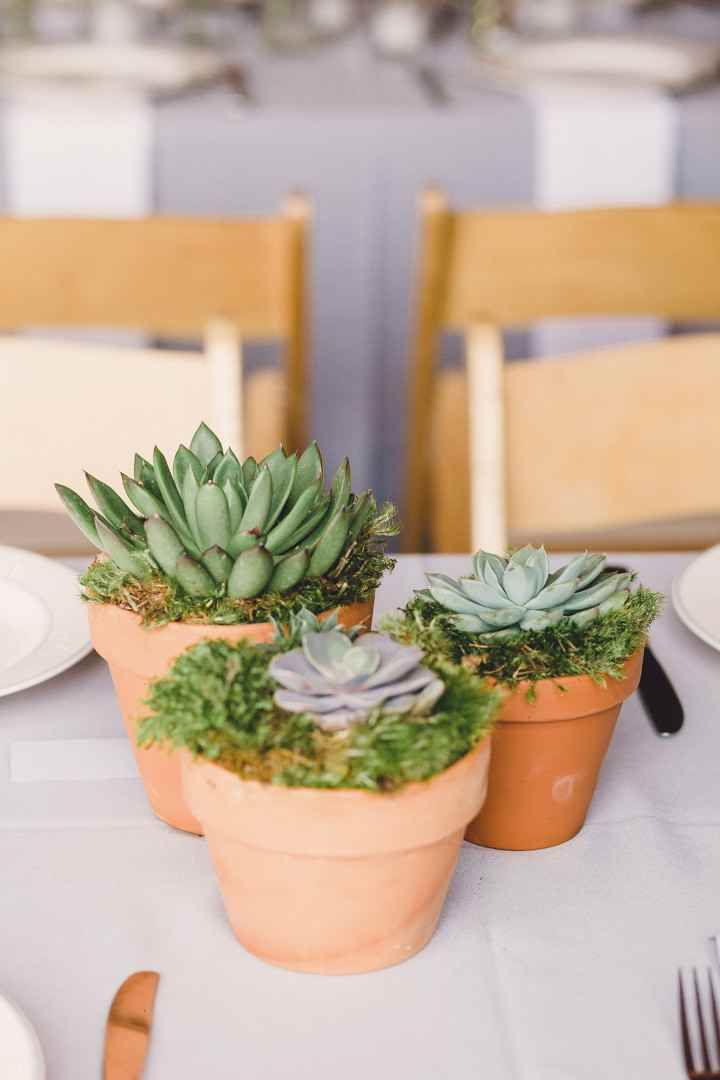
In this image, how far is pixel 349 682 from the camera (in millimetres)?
394

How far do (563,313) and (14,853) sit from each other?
36.2 inches

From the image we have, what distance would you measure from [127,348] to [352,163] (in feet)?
2.45

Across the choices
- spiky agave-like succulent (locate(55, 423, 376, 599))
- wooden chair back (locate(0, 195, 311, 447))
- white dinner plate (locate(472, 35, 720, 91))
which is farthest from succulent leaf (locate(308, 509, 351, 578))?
white dinner plate (locate(472, 35, 720, 91))

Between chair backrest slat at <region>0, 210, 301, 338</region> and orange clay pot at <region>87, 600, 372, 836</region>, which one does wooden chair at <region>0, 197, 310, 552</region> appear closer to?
chair backrest slat at <region>0, 210, 301, 338</region>

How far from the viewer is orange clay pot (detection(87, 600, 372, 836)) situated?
0.48m

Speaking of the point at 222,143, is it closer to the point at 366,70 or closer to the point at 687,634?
the point at 366,70

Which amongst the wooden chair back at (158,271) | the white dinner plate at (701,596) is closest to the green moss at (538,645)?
the white dinner plate at (701,596)

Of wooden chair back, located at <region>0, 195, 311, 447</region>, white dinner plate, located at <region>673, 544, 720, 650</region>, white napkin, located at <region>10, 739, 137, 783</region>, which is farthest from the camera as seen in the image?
wooden chair back, located at <region>0, 195, 311, 447</region>

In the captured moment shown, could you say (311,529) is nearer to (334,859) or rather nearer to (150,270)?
(334,859)

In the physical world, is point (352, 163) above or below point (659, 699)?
above

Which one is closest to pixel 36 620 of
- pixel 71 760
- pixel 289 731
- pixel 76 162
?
pixel 71 760

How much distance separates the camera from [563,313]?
1.28 metres

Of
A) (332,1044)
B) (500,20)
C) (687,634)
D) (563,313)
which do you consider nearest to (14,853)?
(332,1044)

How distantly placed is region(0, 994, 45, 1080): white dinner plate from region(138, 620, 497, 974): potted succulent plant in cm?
8
